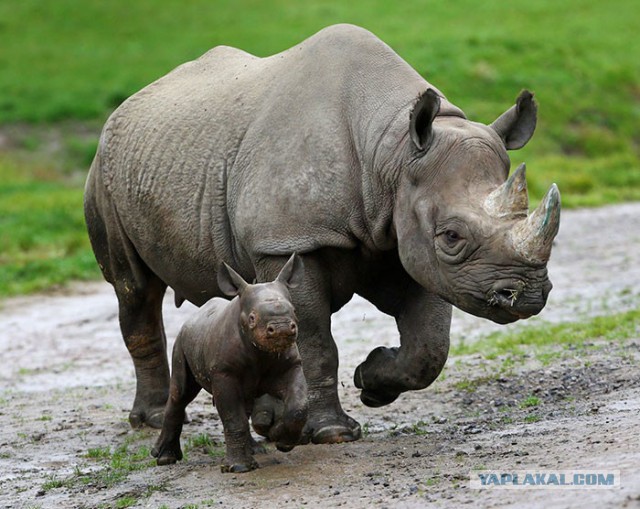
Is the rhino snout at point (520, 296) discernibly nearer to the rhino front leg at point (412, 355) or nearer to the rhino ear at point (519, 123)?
the rhino front leg at point (412, 355)

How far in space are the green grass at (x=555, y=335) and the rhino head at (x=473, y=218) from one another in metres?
3.03

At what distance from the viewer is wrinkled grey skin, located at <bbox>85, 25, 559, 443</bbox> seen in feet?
22.9

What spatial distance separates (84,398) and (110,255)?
1.36 meters

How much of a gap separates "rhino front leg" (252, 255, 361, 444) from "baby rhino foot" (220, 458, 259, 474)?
578 mm

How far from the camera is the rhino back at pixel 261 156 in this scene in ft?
25.1

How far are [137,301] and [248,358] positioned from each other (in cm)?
280

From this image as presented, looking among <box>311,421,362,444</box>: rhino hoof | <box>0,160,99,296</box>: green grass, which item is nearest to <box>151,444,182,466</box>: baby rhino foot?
<box>311,421,362,444</box>: rhino hoof

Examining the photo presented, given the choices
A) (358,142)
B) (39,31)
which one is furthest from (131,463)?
(39,31)

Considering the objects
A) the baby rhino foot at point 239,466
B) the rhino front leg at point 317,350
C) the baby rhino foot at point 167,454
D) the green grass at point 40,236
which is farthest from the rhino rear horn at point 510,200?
the green grass at point 40,236

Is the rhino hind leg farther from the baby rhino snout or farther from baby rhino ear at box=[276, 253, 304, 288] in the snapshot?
the baby rhino snout

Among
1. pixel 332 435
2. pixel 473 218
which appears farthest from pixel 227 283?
pixel 473 218

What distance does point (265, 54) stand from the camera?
25.9 meters

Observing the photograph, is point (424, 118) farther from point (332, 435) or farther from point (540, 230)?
point (332, 435)

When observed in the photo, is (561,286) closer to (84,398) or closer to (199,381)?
(84,398)
